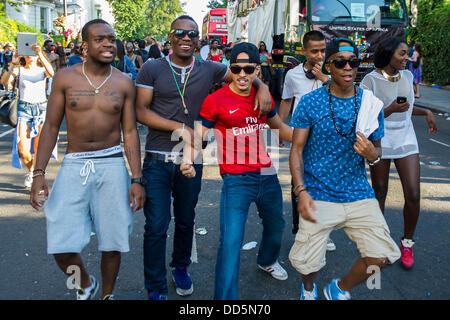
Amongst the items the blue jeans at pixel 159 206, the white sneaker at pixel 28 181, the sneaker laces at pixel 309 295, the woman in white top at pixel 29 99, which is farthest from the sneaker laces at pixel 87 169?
the white sneaker at pixel 28 181

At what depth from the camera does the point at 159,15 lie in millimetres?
85375

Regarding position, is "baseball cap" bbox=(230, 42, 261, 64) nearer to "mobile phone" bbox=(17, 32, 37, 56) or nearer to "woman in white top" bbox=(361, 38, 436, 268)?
"woman in white top" bbox=(361, 38, 436, 268)

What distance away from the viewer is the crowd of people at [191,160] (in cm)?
312

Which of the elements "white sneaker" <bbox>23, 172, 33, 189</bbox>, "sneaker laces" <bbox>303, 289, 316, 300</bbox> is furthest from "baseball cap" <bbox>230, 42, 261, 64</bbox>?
"white sneaker" <bbox>23, 172, 33, 189</bbox>

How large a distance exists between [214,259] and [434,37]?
19.7 meters

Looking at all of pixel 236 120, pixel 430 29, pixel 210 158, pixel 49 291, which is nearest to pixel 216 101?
pixel 236 120

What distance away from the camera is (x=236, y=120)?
3387 millimetres

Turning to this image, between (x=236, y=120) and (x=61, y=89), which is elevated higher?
(x=61, y=89)

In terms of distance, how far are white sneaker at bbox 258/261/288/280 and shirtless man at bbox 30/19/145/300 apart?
1.36 m

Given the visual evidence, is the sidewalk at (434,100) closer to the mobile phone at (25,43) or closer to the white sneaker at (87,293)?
the mobile phone at (25,43)

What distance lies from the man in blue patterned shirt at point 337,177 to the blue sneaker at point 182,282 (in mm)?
957

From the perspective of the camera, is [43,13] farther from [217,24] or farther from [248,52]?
[248,52]
